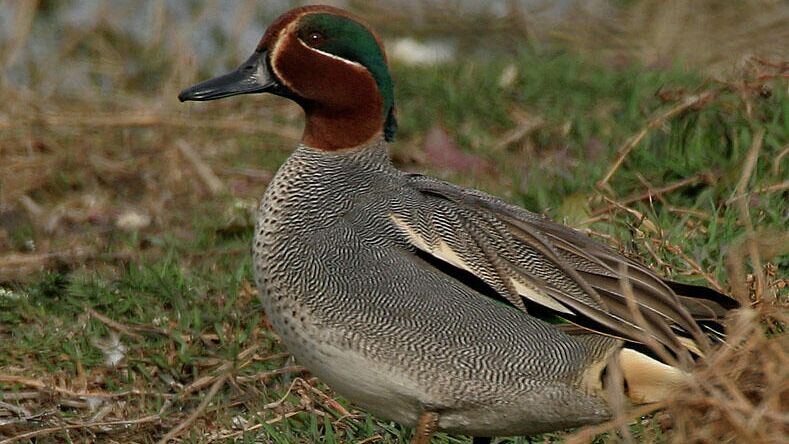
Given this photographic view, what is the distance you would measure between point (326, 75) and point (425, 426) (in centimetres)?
96

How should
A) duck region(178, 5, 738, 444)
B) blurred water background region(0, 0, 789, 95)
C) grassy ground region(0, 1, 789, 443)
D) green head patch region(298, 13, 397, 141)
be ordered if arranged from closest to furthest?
1. duck region(178, 5, 738, 444)
2. green head patch region(298, 13, 397, 141)
3. grassy ground region(0, 1, 789, 443)
4. blurred water background region(0, 0, 789, 95)

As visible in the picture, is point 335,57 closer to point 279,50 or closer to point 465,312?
point 279,50

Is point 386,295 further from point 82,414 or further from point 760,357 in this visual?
point 82,414

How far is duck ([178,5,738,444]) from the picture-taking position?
307cm

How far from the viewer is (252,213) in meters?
5.19

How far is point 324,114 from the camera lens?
3531mm

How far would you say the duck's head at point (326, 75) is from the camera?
3461mm

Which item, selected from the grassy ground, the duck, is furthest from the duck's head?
the grassy ground

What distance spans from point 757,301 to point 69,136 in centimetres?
390

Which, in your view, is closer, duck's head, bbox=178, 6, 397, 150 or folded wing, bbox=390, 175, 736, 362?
folded wing, bbox=390, 175, 736, 362

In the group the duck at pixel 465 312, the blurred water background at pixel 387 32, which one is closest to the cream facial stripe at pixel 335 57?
the duck at pixel 465 312

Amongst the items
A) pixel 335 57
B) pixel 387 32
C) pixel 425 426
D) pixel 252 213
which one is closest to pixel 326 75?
pixel 335 57

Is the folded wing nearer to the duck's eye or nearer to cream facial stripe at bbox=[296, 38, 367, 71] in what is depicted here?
cream facial stripe at bbox=[296, 38, 367, 71]

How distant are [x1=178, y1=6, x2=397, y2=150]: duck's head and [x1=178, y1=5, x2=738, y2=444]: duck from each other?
0.81 feet
